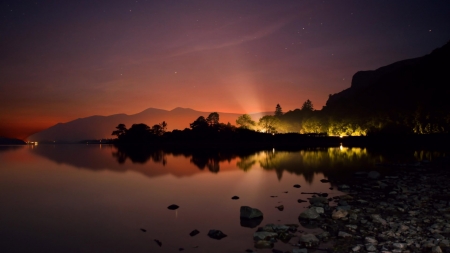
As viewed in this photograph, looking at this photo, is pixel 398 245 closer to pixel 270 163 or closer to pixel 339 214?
pixel 339 214

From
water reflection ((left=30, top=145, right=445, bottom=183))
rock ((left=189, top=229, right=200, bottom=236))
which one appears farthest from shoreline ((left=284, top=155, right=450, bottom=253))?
water reflection ((left=30, top=145, right=445, bottom=183))

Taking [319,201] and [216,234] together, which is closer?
[216,234]

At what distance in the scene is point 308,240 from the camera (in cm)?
1309

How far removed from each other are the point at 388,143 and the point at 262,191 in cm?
11688

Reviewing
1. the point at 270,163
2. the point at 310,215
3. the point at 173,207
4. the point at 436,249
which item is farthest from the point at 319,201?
the point at 270,163

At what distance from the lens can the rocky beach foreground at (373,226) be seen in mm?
12375

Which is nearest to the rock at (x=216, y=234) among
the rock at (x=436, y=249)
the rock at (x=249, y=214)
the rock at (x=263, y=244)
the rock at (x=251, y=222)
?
the rock at (x=251, y=222)

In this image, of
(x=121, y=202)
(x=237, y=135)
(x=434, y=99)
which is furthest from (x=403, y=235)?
(x=434, y=99)

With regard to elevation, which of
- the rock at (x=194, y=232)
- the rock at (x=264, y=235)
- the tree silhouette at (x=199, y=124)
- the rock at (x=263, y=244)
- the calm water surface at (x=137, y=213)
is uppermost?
the tree silhouette at (x=199, y=124)

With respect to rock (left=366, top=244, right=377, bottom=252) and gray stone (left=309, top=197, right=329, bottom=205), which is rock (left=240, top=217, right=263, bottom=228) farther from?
rock (left=366, top=244, right=377, bottom=252)

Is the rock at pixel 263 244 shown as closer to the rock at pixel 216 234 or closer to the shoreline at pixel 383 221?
the shoreline at pixel 383 221

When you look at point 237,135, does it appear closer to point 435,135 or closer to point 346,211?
point 435,135

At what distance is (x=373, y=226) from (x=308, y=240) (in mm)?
3971

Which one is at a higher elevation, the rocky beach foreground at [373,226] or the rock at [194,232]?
the rocky beach foreground at [373,226]
